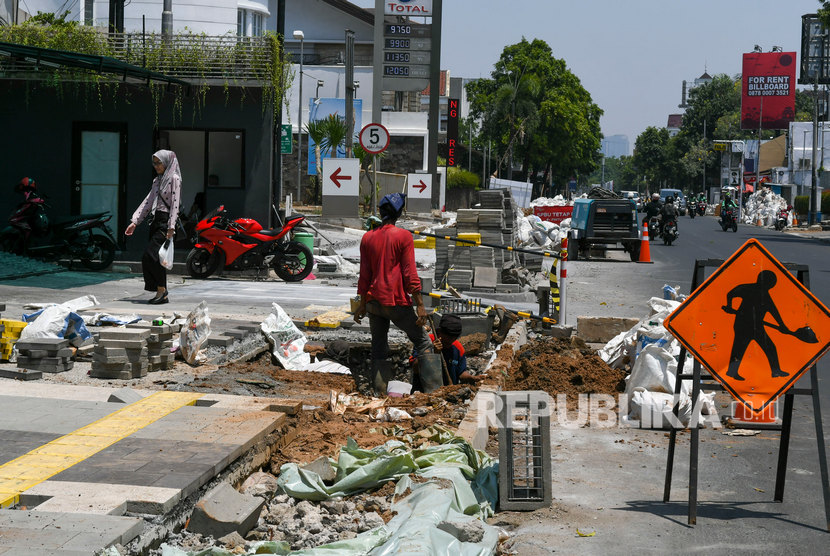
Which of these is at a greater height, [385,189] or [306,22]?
[306,22]

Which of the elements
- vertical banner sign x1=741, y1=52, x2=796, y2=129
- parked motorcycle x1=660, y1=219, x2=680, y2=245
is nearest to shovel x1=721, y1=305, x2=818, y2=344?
parked motorcycle x1=660, y1=219, x2=680, y2=245

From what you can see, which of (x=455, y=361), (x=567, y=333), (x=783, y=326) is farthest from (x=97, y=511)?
(x=567, y=333)

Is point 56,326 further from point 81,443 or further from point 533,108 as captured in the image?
point 533,108

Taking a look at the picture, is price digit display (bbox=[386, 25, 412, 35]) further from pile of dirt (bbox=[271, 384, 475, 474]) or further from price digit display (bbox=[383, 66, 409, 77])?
pile of dirt (bbox=[271, 384, 475, 474])

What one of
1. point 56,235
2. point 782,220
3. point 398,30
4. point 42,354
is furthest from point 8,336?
point 782,220

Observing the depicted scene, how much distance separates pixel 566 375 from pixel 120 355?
4175mm

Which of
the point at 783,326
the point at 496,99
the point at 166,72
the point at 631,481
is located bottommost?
the point at 631,481

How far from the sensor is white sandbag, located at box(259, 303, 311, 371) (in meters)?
10.5

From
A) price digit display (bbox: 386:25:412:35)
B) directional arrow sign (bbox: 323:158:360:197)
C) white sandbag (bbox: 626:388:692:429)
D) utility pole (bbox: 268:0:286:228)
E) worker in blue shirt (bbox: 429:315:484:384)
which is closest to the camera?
white sandbag (bbox: 626:388:692:429)

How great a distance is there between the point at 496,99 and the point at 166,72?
227 ft

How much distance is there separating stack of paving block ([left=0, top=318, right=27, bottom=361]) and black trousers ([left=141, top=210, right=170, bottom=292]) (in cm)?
336

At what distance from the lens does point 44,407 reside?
7176 millimetres

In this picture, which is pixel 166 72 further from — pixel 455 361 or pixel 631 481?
pixel 631 481

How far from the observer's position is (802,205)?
66688 mm
